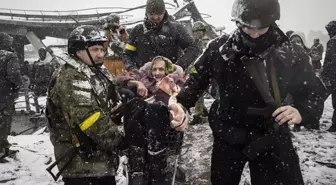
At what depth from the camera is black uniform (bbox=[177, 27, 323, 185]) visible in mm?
2125

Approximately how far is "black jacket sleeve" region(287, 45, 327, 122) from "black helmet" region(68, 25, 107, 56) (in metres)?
1.75

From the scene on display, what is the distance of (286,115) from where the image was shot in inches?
77.0

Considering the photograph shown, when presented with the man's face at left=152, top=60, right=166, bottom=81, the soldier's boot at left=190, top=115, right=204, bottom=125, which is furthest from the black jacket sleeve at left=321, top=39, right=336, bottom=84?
the man's face at left=152, top=60, right=166, bottom=81

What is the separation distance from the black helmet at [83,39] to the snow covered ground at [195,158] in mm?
2405

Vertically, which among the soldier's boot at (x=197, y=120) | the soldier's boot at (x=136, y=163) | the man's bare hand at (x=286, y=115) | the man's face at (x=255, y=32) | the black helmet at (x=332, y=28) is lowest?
the soldier's boot at (x=197, y=120)

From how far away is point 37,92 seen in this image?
11.3m

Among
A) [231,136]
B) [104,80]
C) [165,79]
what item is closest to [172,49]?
[165,79]

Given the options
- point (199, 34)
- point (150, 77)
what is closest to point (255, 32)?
point (150, 77)

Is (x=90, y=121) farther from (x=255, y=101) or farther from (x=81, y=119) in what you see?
(x=255, y=101)

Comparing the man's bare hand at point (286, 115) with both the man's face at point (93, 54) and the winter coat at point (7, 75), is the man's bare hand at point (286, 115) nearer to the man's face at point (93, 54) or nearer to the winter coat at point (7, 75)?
the man's face at point (93, 54)

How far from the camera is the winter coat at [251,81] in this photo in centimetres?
212

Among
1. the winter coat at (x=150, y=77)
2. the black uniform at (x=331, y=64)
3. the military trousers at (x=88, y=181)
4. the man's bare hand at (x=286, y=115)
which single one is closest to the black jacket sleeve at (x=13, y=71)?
the winter coat at (x=150, y=77)

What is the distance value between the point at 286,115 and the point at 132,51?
3.21 metres

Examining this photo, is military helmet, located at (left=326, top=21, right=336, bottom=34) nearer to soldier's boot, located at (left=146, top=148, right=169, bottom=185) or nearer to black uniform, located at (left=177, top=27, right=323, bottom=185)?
black uniform, located at (left=177, top=27, right=323, bottom=185)
